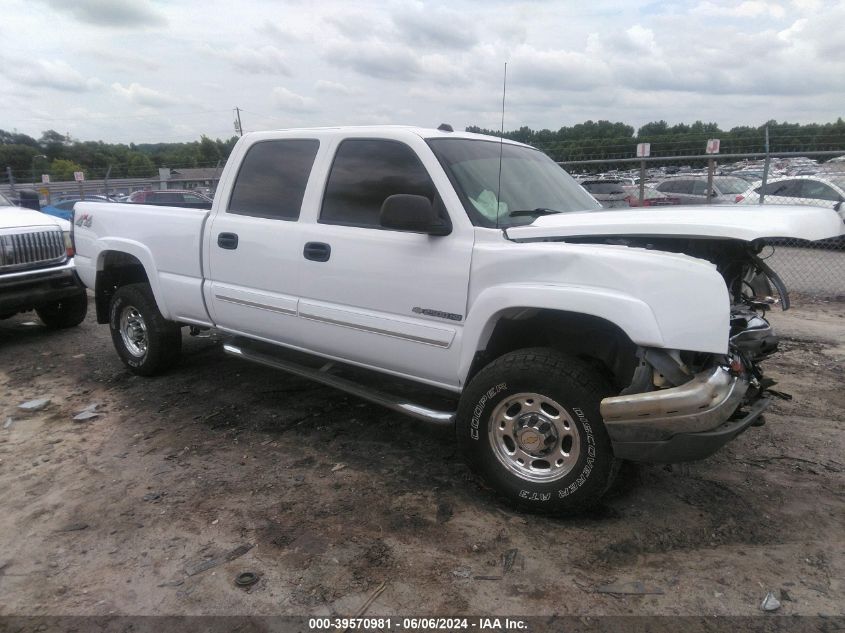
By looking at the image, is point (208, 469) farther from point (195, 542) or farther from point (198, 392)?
point (198, 392)

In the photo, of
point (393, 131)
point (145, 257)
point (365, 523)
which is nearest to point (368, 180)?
point (393, 131)

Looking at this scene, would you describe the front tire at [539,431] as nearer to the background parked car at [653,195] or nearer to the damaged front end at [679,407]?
the damaged front end at [679,407]

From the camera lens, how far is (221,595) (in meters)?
2.63

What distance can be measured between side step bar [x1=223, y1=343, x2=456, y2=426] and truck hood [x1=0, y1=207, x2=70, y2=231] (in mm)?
3844

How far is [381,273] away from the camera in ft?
11.7

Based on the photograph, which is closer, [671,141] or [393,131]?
[393,131]

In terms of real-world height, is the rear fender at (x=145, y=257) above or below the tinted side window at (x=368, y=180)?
below

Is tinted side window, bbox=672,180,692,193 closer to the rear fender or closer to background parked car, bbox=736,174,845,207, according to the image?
background parked car, bbox=736,174,845,207

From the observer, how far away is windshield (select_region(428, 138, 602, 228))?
11.2 feet

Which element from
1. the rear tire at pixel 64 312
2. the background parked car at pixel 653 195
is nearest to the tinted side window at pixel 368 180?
the rear tire at pixel 64 312

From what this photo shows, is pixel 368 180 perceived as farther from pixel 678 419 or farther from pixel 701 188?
pixel 701 188

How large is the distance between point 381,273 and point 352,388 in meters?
0.83

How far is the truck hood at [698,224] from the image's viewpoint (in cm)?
273

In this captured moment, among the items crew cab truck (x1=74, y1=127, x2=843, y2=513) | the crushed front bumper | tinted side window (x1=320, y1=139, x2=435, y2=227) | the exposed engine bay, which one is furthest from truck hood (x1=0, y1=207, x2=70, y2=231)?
the crushed front bumper
